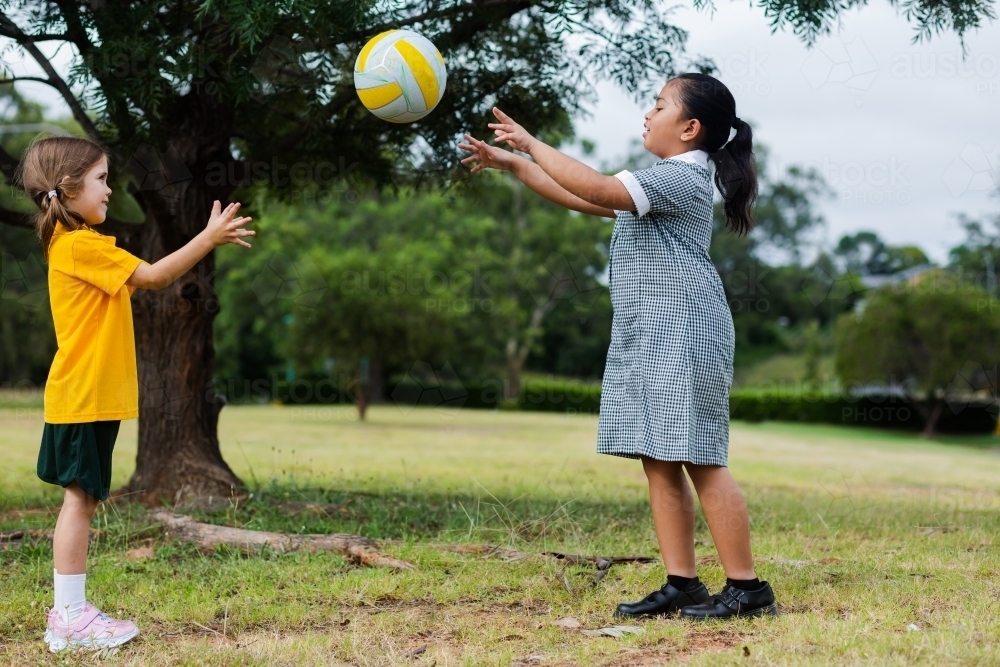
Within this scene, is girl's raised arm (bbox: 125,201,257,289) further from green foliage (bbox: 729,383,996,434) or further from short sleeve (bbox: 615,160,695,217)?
green foliage (bbox: 729,383,996,434)

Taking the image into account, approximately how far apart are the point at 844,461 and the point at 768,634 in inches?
472

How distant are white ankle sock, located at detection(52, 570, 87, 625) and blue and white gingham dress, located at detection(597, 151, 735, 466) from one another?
64.9 inches

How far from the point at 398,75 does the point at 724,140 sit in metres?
1.23

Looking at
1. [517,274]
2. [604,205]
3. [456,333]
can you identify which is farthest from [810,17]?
[517,274]

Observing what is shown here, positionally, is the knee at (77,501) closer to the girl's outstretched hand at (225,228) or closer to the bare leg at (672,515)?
the girl's outstretched hand at (225,228)

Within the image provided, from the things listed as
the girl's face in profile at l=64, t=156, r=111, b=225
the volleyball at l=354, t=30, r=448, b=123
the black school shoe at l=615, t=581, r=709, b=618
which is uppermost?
the volleyball at l=354, t=30, r=448, b=123

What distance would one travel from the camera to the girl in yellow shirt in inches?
112

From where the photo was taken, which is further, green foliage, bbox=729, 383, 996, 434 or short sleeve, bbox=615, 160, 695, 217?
green foliage, bbox=729, 383, 996, 434

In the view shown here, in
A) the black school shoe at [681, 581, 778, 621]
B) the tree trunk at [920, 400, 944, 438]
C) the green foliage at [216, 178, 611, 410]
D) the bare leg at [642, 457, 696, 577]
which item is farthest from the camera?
the tree trunk at [920, 400, 944, 438]

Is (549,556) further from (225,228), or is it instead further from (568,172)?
(225,228)

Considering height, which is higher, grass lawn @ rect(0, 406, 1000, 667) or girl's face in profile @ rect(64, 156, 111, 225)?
girl's face in profile @ rect(64, 156, 111, 225)

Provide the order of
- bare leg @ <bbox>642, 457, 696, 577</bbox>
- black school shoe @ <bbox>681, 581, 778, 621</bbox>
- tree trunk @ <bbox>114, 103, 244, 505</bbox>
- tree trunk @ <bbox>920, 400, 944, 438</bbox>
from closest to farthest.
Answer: black school shoe @ <bbox>681, 581, 778, 621</bbox> < bare leg @ <bbox>642, 457, 696, 577</bbox> < tree trunk @ <bbox>114, 103, 244, 505</bbox> < tree trunk @ <bbox>920, 400, 944, 438</bbox>

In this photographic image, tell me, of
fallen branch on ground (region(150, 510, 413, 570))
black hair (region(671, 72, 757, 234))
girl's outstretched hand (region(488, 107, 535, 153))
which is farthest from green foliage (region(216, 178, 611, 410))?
girl's outstretched hand (region(488, 107, 535, 153))

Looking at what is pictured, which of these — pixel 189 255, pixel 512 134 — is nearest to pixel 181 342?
pixel 189 255
